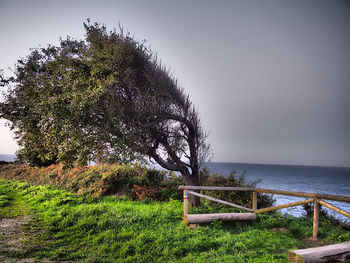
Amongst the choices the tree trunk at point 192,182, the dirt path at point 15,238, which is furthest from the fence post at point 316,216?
the dirt path at point 15,238

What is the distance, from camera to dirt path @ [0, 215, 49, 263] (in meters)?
4.80

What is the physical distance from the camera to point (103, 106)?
7.81 metres

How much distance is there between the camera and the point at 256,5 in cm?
1289

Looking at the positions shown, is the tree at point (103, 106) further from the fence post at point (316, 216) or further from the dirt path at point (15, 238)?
the fence post at point (316, 216)

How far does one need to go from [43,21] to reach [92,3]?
351 cm

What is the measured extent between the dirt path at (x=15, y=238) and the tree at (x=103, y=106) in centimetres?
248

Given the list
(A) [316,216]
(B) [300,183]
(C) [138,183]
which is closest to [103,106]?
(C) [138,183]

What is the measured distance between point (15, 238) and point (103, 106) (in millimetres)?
4811

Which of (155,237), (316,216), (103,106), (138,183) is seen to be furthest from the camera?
(138,183)

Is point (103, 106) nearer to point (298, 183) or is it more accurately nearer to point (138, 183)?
point (138, 183)

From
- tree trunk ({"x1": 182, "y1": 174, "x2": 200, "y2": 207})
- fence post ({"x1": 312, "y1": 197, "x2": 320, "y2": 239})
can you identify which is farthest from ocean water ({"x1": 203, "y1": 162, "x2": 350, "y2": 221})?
fence post ({"x1": 312, "y1": 197, "x2": 320, "y2": 239})

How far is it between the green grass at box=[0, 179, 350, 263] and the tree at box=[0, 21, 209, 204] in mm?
2181

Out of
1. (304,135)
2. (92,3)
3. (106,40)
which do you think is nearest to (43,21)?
(92,3)

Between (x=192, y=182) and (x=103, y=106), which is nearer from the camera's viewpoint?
(x=103, y=106)
